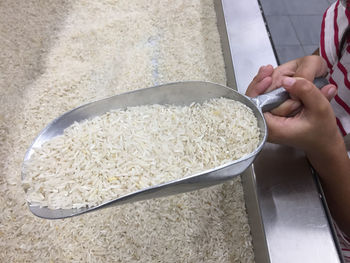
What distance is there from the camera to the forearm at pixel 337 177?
0.69 metres

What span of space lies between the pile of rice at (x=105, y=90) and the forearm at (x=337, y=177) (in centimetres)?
28

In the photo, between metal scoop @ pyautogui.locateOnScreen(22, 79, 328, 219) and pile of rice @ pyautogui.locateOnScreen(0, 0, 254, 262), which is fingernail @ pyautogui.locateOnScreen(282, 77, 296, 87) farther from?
pile of rice @ pyautogui.locateOnScreen(0, 0, 254, 262)

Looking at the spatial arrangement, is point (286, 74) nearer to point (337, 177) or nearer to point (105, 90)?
point (337, 177)

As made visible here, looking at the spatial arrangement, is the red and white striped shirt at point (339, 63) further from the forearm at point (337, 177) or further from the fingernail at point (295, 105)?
the fingernail at point (295, 105)

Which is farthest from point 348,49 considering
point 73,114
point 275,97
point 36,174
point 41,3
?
point 41,3

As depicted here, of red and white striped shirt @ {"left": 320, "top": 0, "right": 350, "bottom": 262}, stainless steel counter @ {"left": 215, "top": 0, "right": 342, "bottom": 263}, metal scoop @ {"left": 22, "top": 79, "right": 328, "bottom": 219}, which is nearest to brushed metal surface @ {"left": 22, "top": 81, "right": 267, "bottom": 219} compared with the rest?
metal scoop @ {"left": 22, "top": 79, "right": 328, "bottom": 219}

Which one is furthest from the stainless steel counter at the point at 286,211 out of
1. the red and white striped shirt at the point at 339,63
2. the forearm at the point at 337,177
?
the red and white striped shirt at the point at 339,63

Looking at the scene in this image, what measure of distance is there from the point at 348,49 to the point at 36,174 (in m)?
0.97

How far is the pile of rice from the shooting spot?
2.72 ft

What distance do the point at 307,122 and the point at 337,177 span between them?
8.0 inches

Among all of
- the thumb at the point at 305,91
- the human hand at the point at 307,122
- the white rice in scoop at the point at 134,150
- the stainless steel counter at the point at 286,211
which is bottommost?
the stainless steel counter at the point at 286,211

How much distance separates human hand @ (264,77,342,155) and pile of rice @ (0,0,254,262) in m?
0.33

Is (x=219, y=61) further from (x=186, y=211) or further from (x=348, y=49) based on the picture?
(x=186, y=211)

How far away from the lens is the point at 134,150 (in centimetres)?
70
